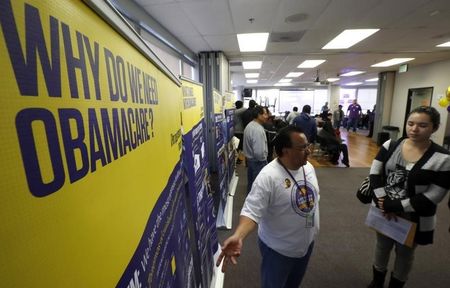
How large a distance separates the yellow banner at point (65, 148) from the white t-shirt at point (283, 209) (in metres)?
0.82

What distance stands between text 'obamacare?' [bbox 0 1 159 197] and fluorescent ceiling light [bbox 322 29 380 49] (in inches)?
169

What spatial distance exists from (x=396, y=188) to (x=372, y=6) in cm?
241

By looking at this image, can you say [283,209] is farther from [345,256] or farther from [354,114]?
[354,114]

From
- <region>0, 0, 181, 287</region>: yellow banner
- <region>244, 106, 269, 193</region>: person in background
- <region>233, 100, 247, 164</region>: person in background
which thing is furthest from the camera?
<region>233, 100, 247, 164</region>: person in background

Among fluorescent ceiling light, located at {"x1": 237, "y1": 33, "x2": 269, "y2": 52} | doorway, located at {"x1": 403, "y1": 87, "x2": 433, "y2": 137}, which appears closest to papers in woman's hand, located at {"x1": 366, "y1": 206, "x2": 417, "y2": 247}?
A: fluorescent ceiling light, located at {"x1": 237, "y1": 33, "x2": 269, "y2": 52}

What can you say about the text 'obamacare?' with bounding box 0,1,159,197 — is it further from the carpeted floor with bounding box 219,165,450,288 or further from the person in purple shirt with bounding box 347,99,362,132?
the person in purple shirt with bounding box 347,99,362,132

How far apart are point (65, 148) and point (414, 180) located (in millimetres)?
→ 1822

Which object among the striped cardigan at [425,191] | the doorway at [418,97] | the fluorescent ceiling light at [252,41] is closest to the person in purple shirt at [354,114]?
the doorway at [418,97]

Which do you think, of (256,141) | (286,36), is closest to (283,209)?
(256,141)

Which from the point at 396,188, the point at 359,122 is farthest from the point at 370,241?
the point at 359,122

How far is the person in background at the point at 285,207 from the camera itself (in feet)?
4.17

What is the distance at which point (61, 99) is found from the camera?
1.01ft

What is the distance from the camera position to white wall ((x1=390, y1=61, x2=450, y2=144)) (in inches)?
241

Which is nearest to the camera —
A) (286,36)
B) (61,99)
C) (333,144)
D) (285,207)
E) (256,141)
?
(61,99)
